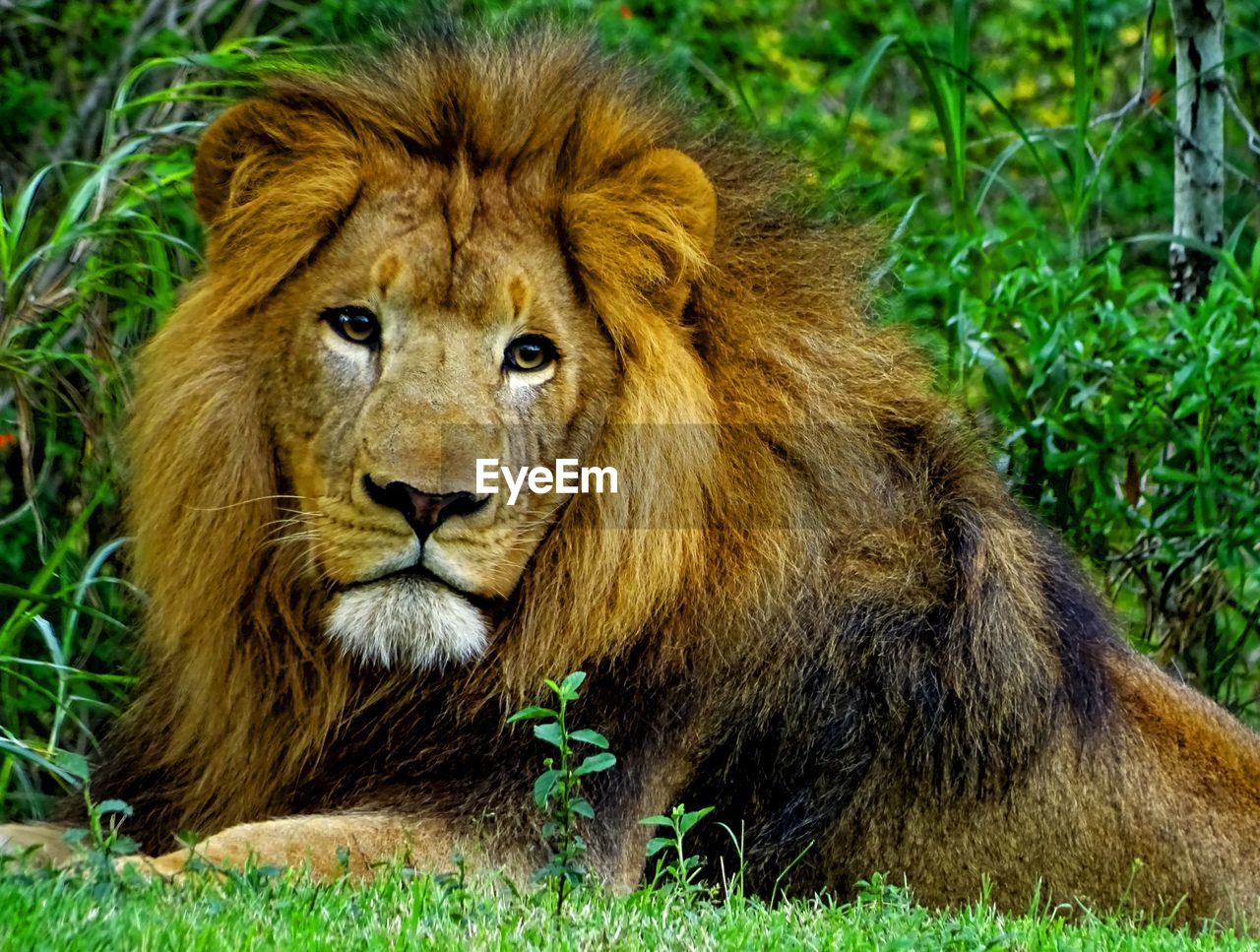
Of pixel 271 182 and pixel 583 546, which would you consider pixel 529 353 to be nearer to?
pixel 583 546

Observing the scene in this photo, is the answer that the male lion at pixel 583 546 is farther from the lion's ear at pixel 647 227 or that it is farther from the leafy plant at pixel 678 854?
the leafy plant at pixel 678 854

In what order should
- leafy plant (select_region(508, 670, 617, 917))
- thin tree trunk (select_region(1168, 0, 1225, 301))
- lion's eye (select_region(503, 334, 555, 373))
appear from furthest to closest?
thin tree trunk (select_region(1168, 0, 1225, 301)), lion's eye (select_region(503, 334, 555, 373)), leafy plant (select_region(508, 670, 617, 917))

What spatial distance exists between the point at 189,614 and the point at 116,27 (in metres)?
4.79

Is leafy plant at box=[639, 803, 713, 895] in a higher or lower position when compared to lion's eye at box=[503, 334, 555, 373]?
lower

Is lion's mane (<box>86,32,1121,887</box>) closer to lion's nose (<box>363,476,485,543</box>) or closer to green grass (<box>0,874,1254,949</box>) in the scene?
lion's nose (<box>363,476,485,543</box>)

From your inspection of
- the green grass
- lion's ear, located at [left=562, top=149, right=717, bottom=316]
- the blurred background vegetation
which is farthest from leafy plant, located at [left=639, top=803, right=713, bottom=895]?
the blurred background vegetation

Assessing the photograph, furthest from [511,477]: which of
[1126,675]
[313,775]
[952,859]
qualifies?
[1126,675]

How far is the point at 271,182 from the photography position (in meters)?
3.87

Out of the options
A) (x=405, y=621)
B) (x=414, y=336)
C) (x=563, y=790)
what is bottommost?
(x=563, y=790)

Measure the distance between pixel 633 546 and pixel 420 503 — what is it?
560 mm

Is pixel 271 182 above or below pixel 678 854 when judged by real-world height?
above

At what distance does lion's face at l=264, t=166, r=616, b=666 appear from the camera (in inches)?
135

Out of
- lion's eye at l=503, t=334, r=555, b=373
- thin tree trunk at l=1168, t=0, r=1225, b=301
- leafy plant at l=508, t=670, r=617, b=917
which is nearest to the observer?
leafy plant at l=508, t=670, r=617, b=917

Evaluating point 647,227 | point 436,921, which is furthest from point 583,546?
point 436,921
